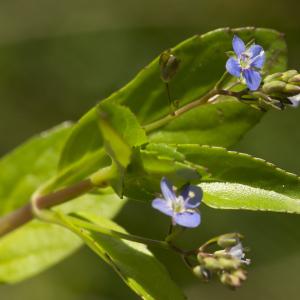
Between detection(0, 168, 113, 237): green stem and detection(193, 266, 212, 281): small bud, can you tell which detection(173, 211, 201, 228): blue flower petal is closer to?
detection(193, 266, 212, 281): small bud

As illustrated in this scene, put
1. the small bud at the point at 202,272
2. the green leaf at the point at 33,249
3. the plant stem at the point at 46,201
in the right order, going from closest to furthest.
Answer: the small bud at the point at 202,272
the plant stem at the point at 46,201
the green leaf at the point at 33,249

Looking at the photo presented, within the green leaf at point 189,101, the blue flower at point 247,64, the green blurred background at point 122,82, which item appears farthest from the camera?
the green blurred background at point 122,82

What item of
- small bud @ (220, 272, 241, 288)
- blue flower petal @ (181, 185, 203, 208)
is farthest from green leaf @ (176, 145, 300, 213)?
small bud @ (220, 272, 241, 288)

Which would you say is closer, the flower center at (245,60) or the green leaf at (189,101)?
the flower center at (245,60)

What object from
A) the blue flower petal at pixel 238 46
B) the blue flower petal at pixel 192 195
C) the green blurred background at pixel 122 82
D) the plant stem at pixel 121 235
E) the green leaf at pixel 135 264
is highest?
the blue flower petal at pixel 238 46

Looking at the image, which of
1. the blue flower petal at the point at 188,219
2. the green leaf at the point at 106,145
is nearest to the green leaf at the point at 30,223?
the green leaf at the point at 106,145

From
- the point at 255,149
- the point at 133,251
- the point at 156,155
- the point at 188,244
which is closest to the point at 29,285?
the point at 188,244

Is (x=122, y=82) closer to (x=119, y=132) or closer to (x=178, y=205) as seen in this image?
(x=119, y=132)

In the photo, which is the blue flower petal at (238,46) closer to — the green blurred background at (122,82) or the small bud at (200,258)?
the small bud at (200,258)
